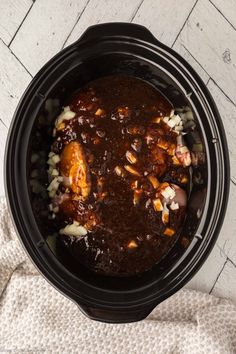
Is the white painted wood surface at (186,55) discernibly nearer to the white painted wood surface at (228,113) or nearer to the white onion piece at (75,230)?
the white painted wood surface at (228,113)

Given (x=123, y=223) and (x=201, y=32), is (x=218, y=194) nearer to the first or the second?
(x=123, y=223)

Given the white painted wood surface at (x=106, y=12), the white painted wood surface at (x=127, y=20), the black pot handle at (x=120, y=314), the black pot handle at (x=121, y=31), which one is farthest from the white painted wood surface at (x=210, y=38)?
the black pot handle at (x=120, y=314)

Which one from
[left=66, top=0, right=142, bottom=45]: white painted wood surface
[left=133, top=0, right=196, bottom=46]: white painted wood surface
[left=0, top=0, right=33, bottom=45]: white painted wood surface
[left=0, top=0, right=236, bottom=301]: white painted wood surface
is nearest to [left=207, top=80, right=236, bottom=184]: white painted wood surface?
[left=0, top=0, right=236, bottom=301]: white painted wood surface

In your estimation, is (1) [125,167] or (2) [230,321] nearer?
(1) [125,167]

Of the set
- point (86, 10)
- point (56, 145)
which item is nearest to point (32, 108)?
point (56, 145)

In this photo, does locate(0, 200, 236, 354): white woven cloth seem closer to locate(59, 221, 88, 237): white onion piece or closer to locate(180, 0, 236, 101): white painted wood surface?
locate(59, 221, 88, 237): white onion piece

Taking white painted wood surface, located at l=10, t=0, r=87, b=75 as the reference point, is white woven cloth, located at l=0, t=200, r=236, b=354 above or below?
below

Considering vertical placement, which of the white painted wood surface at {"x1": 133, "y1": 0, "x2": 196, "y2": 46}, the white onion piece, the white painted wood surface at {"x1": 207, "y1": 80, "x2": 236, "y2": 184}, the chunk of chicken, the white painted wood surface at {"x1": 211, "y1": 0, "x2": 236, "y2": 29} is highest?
the white painted wood surface at {"x1": 211, "y1": 0, "x2": 236, "y2": 29}
